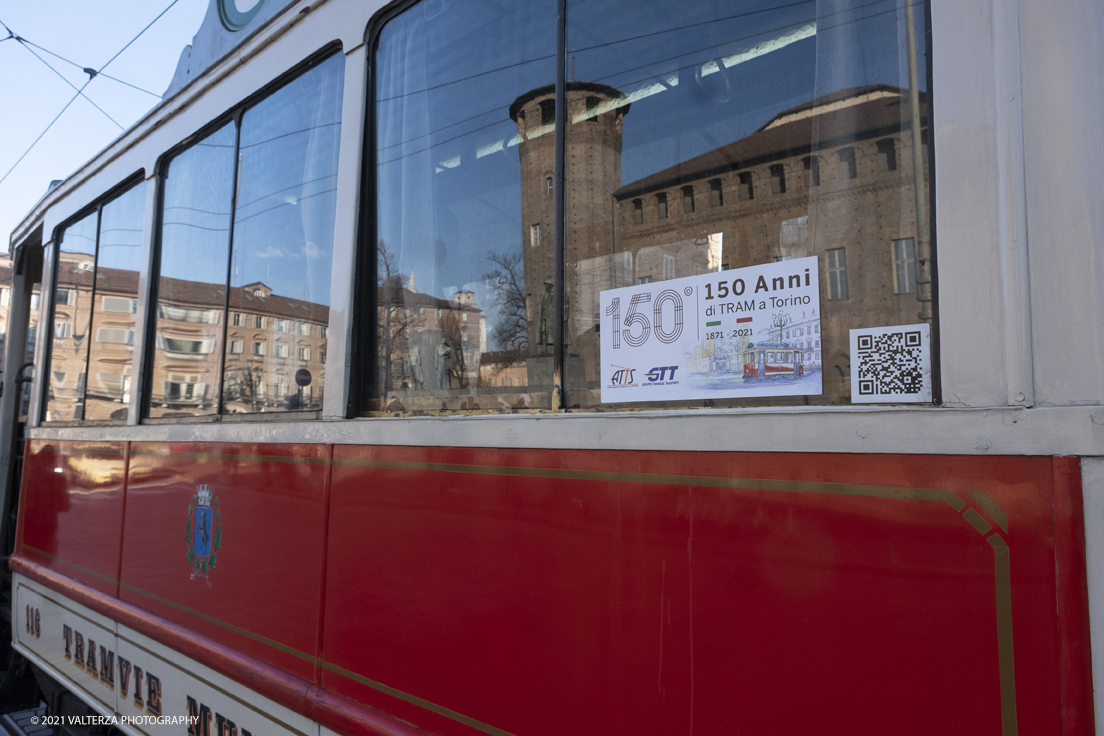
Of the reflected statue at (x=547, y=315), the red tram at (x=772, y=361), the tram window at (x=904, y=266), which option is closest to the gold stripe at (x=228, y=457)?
the reflected statue at (x=547, y=315)

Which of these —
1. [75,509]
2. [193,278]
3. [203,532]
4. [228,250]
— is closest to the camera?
[203,532]

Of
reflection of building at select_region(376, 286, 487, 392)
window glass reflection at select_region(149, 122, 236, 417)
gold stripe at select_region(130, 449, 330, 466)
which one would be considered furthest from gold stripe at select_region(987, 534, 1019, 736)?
window glass reflection at select_region(149, 122, 236, 417)

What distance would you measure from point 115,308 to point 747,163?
3463mm

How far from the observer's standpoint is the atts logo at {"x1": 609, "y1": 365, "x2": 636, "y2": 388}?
5.08 feet

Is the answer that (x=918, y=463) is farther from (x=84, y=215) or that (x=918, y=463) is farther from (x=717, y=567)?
(x=84, y=215)

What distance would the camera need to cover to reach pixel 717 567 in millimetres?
1364

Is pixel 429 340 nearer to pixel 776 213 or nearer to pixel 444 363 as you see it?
pixel 444 363

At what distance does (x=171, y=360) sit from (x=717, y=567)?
265cm

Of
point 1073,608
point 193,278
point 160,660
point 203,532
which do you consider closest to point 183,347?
point 193,278

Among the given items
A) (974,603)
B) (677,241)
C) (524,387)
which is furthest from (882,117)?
(524,387)

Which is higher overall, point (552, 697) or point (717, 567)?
point (717, 567)

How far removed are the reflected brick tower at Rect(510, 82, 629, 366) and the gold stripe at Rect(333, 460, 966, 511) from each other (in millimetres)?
228

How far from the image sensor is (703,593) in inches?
54.3

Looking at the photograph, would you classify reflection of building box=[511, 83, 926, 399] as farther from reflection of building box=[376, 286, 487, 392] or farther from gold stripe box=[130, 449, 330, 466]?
gold stripe box=[130, 449, 330, 466]
